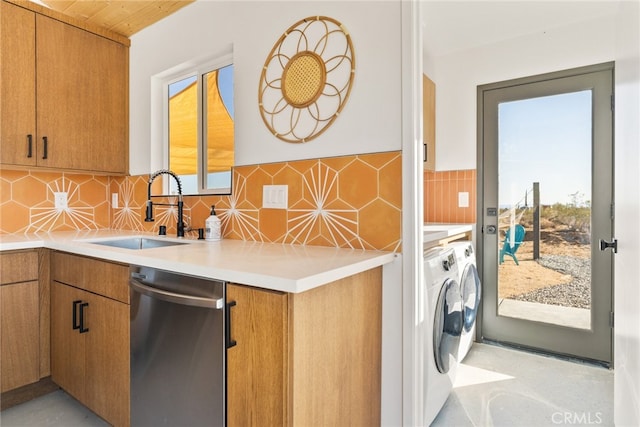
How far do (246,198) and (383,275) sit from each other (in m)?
0.84

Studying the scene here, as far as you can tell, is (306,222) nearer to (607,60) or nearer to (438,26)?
(438,26)

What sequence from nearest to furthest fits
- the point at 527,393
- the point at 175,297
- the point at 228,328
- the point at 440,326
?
the point at 228,328, the point at 175,297, the point at 440,326, the point at 527,393

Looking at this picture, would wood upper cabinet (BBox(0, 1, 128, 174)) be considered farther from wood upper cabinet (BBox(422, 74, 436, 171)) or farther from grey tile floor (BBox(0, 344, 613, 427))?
wood upper cabinet (BBox(422, 74, 436, 171))

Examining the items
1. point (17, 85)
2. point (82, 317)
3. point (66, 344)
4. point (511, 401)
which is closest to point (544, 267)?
point (511, 401)

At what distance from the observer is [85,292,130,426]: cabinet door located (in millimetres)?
1413

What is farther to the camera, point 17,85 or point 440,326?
point 17,85

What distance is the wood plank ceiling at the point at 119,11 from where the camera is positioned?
6.78 feet

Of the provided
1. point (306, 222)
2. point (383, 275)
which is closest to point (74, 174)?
point (306, 222)

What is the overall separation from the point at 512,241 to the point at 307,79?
2.03 m

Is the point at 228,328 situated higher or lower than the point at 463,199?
lower

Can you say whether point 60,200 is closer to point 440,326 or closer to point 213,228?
point 213,228

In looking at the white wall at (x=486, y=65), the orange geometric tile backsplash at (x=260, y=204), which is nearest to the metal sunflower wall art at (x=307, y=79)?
the orange geometric tile backsplash at (x=260, y=204)

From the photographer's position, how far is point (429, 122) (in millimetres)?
2707

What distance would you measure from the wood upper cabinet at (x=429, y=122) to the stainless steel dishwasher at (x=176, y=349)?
2052mm
